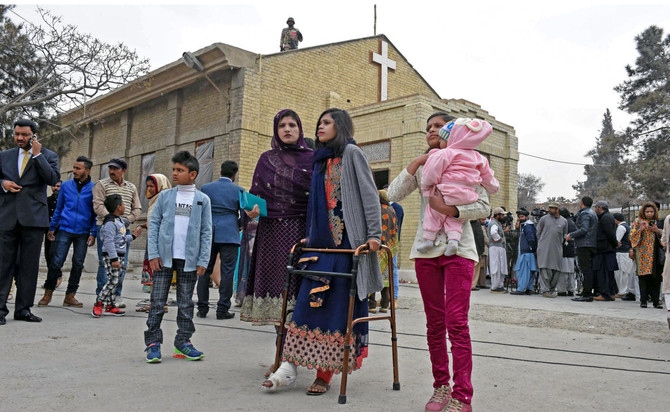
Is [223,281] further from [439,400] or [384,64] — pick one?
[384,64]

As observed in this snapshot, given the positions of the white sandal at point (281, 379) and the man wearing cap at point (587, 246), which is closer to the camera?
the white sandal at point (281, 379)

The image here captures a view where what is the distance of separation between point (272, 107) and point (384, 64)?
17.7 ft

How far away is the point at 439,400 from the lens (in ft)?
10.1

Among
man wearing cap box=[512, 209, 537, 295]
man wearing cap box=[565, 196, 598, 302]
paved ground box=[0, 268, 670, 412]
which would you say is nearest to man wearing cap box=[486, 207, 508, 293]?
man wearing cap box=[512, 209, 537, 295]

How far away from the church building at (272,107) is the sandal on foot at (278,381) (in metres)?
9.55

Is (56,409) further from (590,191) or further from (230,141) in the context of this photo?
(590,191)

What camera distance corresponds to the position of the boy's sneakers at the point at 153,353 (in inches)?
161

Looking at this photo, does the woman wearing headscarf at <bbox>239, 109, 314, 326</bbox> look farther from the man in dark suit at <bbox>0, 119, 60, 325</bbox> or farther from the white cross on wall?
the white cross on wall

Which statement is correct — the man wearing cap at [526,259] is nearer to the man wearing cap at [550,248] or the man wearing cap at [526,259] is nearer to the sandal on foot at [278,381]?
the man wearing cap at [550,248]

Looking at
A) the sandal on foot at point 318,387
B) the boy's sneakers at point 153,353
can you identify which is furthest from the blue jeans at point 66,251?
the sandal on foot at point 318,387

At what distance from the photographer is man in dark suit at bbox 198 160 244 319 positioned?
262 inches

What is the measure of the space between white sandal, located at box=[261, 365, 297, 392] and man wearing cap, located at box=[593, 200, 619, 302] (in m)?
9.21

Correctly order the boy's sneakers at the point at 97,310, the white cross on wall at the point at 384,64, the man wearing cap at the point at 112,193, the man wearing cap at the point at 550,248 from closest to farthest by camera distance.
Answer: the boy's sneakers at the point at 97,310, the man wearing cap at the point at 112,193, the man wearing cap at the point at 550,248, the white cross on wall at the point at 384,64

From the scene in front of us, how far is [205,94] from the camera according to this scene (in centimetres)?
1591
